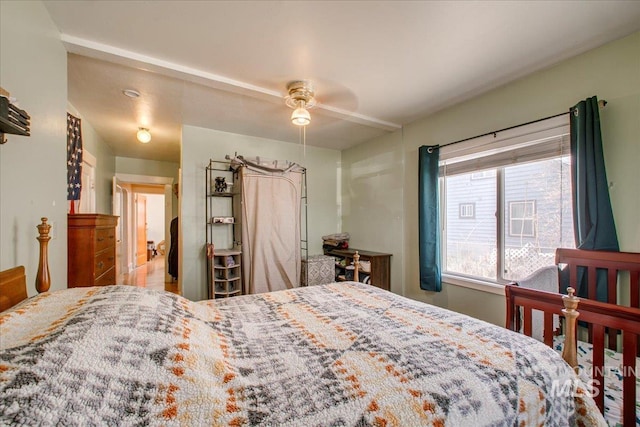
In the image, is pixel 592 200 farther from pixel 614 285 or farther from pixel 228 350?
pixel 228 350

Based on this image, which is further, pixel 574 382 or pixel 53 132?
pixel 53 132

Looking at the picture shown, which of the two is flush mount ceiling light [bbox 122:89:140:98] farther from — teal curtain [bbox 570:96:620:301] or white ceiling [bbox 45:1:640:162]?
teal curtain [bbox 570:96:620:301]

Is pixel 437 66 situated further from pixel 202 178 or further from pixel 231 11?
pixel 202 178

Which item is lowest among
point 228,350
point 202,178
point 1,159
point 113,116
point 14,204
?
point 228,350

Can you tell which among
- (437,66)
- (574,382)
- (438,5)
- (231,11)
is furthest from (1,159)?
(437,66)

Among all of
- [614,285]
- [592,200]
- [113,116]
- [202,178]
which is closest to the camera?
[614,285]

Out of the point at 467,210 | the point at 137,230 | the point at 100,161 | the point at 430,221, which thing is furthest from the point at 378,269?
the point at 137,230

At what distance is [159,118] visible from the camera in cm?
313

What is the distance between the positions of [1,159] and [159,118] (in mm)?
2239

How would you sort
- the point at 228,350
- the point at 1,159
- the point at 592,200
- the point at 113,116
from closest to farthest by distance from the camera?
the point at 228,350 → the point at 1,159 → the point at 592,200 → the point at 113,116

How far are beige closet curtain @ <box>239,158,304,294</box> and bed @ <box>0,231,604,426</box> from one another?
201cm

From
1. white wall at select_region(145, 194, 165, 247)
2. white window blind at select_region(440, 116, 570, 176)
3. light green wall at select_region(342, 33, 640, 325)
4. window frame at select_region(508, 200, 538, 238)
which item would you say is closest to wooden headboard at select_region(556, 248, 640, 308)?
light green wall at select_region(342, 33, 640, 325)

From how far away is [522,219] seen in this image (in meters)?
2.41

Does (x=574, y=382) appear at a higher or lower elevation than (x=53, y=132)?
lower
